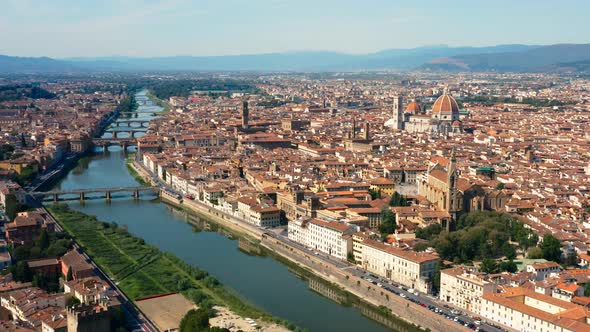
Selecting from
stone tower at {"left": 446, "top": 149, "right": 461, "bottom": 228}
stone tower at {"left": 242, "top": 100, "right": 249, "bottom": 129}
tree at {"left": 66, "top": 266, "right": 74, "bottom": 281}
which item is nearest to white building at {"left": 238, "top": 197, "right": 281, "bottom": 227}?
stone tower at {"left": 446, "top": 149, "right": 461, "bottom": 228}

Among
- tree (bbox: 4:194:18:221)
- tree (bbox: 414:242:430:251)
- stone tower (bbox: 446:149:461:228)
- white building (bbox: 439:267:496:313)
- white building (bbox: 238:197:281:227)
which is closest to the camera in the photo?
white building (bbox: 439:267:496:313)

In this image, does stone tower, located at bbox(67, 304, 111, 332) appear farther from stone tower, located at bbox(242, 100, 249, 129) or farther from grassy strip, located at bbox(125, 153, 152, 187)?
stone tower, located at bbox(242, 100, 249, 129)

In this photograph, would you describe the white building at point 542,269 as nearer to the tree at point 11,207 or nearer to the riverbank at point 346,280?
the riverbank at point 346,280

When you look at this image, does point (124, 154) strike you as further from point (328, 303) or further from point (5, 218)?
point (328, 303)

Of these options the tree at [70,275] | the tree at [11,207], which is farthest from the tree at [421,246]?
the tree at [11,207]

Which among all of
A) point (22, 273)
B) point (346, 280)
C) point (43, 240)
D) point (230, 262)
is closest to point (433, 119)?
point (230, 262)

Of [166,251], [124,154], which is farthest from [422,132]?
[166,251]

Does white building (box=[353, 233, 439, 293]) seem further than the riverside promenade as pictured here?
Yes
